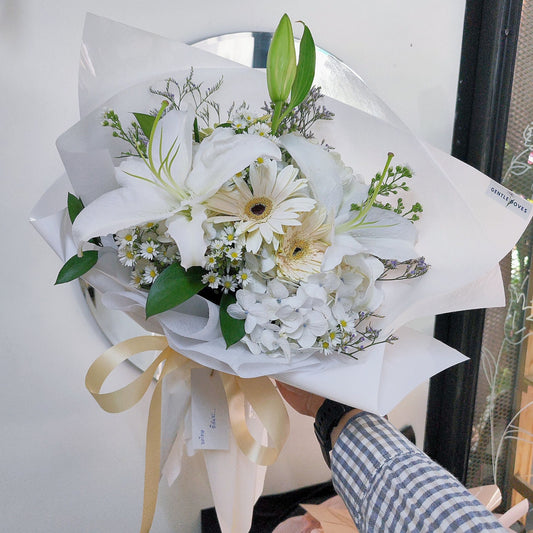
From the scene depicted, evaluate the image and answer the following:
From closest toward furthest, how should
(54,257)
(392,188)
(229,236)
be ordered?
(229,236), (392,188), (54,257)

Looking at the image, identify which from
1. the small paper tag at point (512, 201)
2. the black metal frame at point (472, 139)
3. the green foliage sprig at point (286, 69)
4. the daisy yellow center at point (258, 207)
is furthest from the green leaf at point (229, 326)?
the black metal frame at point (472, 139)

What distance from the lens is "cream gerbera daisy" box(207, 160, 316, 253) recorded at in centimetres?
57

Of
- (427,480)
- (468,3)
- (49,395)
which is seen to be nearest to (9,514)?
(49,395)

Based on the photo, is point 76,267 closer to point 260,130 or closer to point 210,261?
point 210,261

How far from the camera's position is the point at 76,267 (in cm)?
60

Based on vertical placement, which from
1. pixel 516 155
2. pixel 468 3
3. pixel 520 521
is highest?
pixel 468 3

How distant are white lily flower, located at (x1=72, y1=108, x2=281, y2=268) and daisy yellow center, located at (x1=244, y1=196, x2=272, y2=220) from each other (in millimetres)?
52

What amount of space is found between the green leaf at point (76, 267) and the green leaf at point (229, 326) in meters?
0.16

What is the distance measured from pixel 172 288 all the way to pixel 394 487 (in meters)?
0.38

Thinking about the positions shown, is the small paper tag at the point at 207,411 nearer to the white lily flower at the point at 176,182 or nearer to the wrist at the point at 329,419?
the wrist at the point at 329,419

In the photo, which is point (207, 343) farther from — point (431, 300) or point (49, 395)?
point (49, 395)

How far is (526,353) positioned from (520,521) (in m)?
0.36

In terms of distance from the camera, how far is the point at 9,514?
100cm

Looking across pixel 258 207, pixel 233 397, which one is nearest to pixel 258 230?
pixel 258 207
